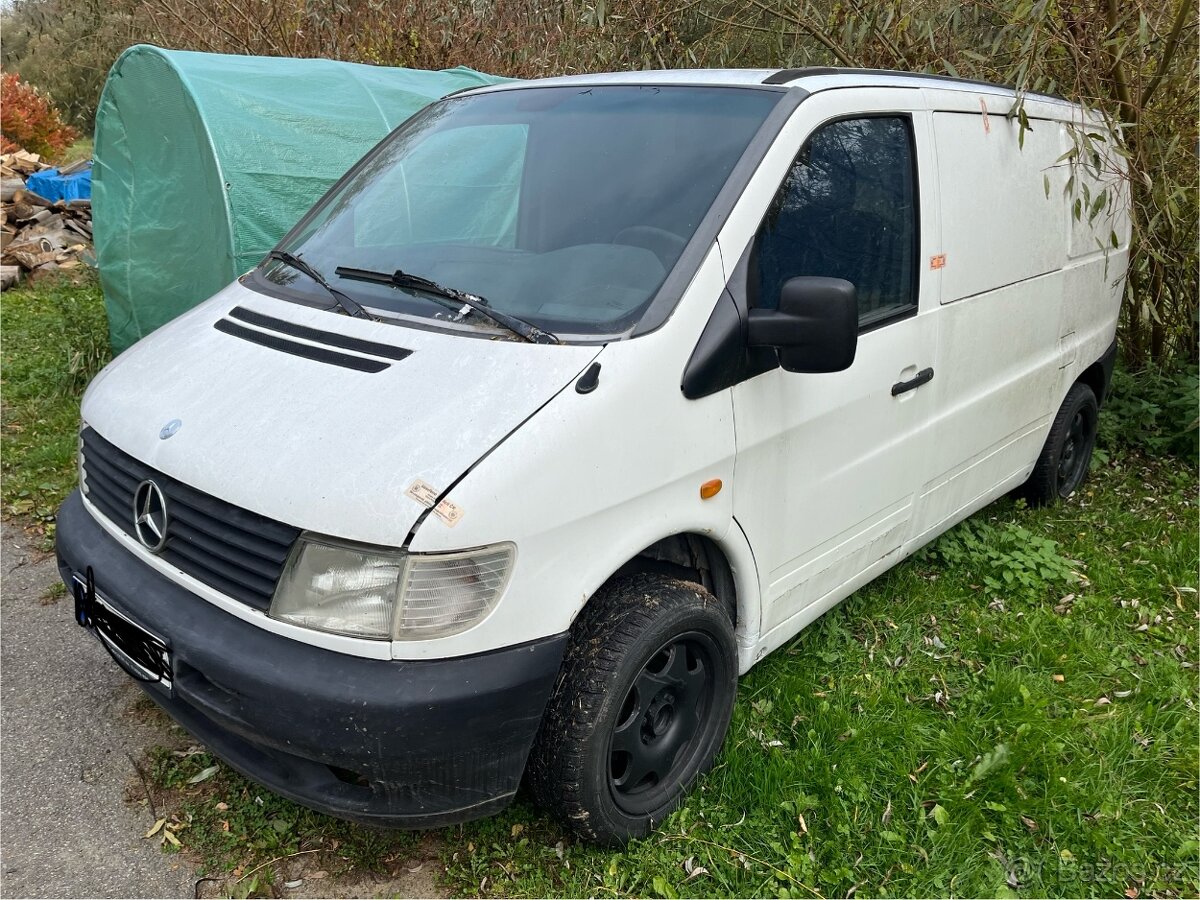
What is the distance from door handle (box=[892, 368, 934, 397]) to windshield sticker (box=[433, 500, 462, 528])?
5.44 ft

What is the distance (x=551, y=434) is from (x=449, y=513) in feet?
0.99

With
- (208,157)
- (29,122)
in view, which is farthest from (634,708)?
(29,122)

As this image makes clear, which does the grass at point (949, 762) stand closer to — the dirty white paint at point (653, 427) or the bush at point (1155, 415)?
the dirty white paint at point (653, 427)

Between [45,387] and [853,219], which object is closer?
[853,219]

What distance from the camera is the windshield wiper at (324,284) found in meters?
2.67

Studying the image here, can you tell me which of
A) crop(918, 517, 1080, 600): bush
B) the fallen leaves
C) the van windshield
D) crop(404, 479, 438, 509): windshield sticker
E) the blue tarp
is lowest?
crop(918, 517, 1080, 600): bush

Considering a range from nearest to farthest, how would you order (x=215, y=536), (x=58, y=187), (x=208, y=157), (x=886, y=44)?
1. (x=215, y=536)
2. (x=208, y=157)
3. (x=886, y=44)
4. (x=58, y=187)

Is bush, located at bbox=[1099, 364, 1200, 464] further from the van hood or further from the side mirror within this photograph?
the van hood

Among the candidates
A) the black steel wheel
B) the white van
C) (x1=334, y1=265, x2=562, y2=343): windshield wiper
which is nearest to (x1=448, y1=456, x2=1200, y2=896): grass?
the black steel wheel

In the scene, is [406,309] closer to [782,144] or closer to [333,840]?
[782,144]

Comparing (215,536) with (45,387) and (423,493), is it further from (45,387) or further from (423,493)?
(45,387)

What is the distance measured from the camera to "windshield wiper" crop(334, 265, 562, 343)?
2410 millimetres

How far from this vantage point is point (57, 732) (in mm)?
3092

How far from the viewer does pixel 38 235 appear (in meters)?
11.1
